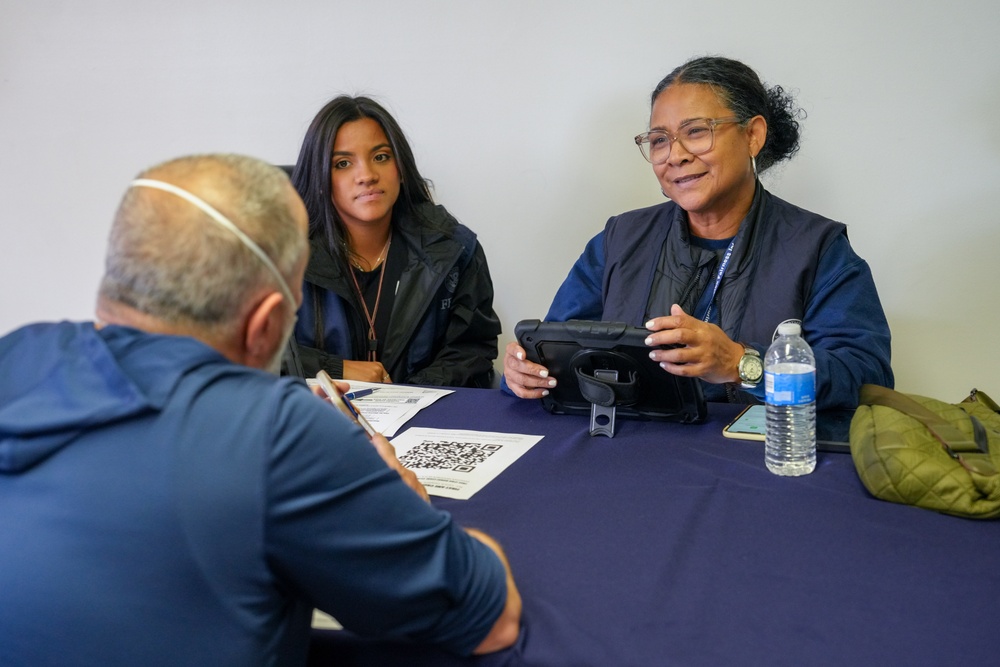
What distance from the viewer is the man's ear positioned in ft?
3.17

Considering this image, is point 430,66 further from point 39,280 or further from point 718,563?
point 718,563

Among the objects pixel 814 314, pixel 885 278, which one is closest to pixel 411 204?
pixel 814 314

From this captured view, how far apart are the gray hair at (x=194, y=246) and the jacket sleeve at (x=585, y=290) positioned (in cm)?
150

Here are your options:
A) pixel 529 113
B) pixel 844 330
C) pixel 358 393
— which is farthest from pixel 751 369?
pixel 529 113

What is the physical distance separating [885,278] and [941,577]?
179cm

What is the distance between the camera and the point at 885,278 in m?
2.73

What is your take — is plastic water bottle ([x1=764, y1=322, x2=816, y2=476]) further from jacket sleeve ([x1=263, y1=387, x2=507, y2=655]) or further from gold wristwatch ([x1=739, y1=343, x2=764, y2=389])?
jacket sleeve ([x1=263, y1=387, x2=507, y2=655])

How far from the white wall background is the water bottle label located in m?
1.45

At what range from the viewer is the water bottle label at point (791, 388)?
4.81ft

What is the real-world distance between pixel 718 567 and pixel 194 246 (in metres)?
0.81

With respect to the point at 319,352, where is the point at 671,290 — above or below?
above

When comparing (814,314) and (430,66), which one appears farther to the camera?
(430,66)

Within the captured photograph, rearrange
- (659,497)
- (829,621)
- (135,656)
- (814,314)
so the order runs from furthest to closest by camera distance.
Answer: (814,314), (659,497), (829,621), (135,656)

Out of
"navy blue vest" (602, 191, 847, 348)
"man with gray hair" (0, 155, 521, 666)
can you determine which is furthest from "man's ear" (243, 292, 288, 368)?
"navy blue vest" (602, 191, 847, 348)
